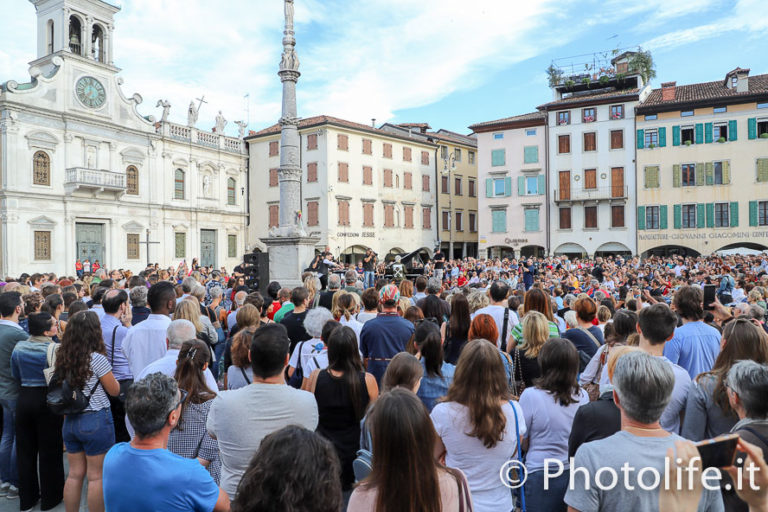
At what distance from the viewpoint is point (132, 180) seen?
34.9m

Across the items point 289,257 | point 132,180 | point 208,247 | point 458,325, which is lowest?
point 458,325

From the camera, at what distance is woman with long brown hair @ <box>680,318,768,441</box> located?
322cm

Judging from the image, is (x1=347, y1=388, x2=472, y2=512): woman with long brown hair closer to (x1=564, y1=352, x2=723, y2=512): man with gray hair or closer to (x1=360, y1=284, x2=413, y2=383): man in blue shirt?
(x1=564, y1=352, x2=723, y2=512): man with gray hair

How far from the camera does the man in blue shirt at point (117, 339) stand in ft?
17.4

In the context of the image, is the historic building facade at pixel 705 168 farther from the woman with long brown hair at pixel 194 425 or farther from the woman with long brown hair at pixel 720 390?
the woman with long brown hair at pixel 194 425

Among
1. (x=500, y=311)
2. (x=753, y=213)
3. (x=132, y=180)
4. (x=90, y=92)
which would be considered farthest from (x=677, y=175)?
(x=90, y=92)

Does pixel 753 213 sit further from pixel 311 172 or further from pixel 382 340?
pixel 382 340

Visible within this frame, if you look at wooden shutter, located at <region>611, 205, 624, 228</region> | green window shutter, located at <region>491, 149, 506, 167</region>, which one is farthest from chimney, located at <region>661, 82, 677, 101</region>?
green window shutter, located at <region>491, 149, 506, 167</region>

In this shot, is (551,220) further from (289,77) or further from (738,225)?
(289,77)

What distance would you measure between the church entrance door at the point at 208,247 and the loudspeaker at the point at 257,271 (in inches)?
936

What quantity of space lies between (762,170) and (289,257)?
32.7m

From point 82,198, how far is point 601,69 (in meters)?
36.8

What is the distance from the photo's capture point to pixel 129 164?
114 ft

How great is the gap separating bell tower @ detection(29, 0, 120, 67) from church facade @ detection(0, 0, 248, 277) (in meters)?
0.06
